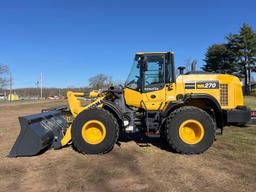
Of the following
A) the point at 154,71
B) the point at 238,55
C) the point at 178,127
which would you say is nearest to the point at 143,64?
the point at 154,71

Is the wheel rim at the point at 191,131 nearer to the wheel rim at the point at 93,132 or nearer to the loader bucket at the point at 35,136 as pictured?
the wheel rim at the point at 93,132

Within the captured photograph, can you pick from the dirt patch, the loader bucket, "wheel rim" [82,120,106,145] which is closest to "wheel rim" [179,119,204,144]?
the dirt patch

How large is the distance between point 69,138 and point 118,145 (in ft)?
4.94

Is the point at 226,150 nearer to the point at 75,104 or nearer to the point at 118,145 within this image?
the point at 118,145

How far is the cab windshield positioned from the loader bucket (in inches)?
97.2

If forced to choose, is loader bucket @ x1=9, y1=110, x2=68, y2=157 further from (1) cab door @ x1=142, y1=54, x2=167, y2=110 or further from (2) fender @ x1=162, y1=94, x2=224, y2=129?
(2) fender @ x1=162, y1=94, x2=224, y2=129

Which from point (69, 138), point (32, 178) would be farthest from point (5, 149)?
point (32, 178)

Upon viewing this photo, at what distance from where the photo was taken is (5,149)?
26.8 ft

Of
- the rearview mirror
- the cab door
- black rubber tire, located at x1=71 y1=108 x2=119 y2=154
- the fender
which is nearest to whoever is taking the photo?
black rubber tire, located at x1=71 y1=108 x2=119 y2=154

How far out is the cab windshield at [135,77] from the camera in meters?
8.16

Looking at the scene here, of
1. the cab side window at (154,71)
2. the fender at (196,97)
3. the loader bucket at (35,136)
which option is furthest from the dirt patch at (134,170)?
the cab side window at (154,71)

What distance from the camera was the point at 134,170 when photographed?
5988 millimetres

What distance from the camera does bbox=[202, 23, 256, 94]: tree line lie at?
53.3 metres

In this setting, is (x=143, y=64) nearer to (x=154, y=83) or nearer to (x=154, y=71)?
(x=154, y=71)
